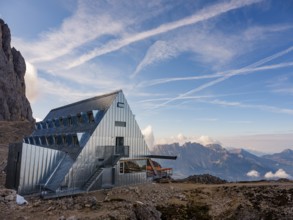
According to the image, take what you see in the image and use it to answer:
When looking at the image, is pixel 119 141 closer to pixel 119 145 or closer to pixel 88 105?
pixel 119 145

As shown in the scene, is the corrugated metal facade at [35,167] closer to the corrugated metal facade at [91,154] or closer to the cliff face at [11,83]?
the corrugated metal facade at [91,154]

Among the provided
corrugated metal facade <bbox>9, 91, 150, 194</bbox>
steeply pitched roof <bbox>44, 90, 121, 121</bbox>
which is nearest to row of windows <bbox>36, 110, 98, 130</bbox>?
corrugated metal facade <bbox>9, 91, 150, 194</bbox>

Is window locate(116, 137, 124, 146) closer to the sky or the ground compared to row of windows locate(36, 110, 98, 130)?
closer to the ground

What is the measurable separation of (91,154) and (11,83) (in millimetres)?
134111

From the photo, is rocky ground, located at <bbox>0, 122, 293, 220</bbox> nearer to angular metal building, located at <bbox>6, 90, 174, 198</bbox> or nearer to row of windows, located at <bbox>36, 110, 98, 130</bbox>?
angular metal building, located at <bbox>6, 90, 174, 198</bbox>

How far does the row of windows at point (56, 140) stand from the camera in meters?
32.4

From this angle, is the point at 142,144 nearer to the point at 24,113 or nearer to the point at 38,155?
the point at 38,155

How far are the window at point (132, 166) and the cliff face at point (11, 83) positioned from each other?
113449mm

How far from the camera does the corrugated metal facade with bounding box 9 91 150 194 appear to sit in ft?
Answer: 90.6

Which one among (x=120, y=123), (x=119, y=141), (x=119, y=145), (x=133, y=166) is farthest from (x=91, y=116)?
(x=133, y=166)

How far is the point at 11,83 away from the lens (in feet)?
471

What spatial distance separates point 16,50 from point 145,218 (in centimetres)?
17313

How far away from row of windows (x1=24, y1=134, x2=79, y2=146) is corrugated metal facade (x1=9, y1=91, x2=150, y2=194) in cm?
33

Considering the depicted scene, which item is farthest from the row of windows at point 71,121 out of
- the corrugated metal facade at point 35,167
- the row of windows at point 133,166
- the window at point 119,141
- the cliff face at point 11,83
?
the cliff face at point 11,83
